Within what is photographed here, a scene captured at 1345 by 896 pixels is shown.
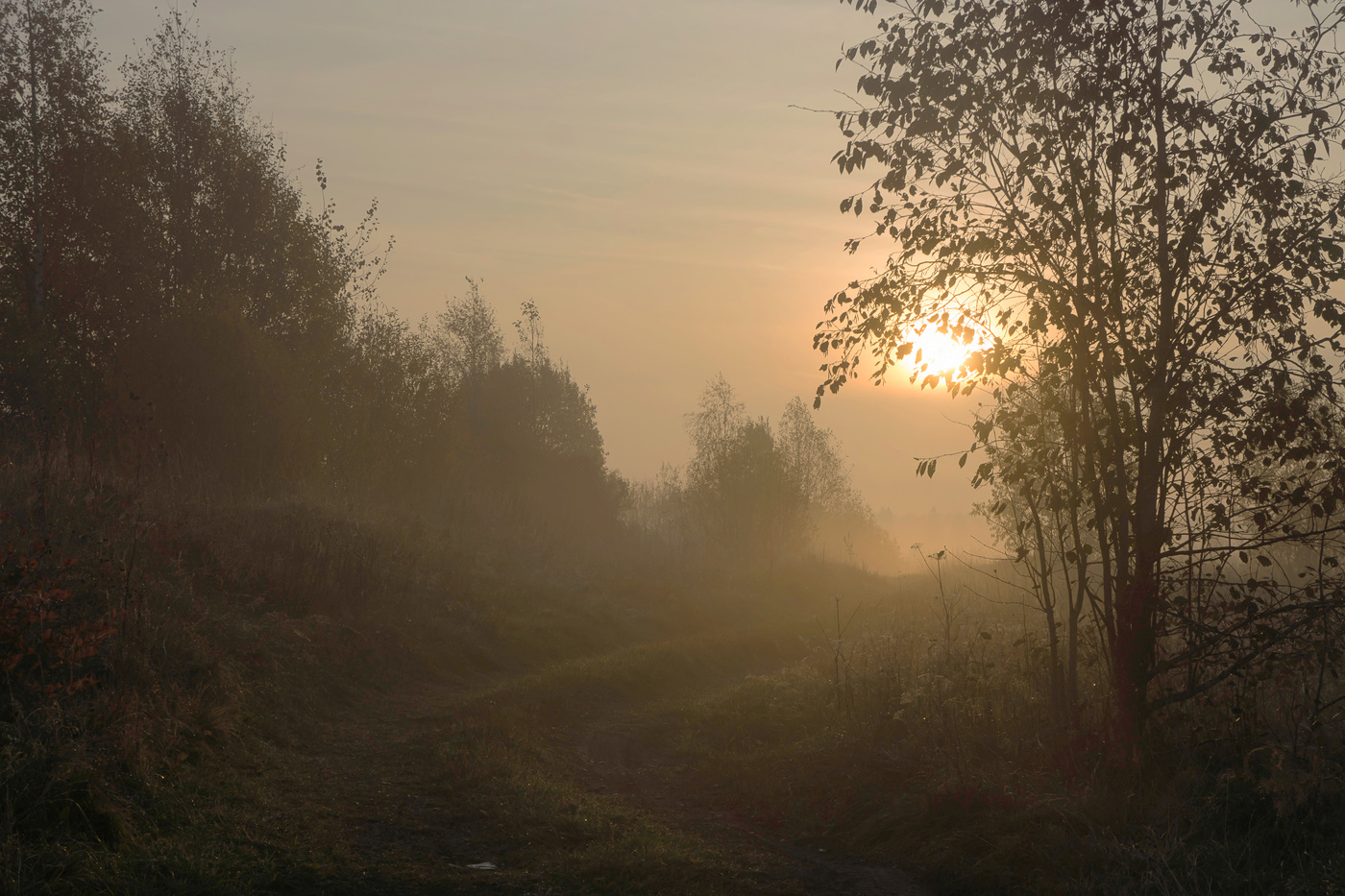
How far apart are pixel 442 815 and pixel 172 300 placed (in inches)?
869

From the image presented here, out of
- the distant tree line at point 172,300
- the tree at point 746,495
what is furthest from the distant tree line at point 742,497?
the distant tree line at point 172,300

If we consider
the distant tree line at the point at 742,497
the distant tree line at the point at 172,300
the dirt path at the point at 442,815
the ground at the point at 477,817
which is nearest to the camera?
the ground at the point at 477,817

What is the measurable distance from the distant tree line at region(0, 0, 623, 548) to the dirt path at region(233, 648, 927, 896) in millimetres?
8878

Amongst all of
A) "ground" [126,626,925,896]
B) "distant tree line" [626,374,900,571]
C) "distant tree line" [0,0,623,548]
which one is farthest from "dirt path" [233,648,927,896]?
"distant tree line" [626,374,900,571]

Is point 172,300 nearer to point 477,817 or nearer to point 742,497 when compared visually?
point 477,817

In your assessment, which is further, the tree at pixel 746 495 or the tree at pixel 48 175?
the tree at pixel 746 495

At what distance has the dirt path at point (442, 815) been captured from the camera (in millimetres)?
6777

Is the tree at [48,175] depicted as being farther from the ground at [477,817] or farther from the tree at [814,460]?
the tree at [814,460]

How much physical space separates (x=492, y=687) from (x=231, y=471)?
1161 cm

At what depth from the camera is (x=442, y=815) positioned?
817 centimetres

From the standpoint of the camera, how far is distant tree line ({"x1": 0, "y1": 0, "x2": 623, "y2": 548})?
19.6 metres

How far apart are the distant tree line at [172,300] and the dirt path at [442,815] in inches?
350

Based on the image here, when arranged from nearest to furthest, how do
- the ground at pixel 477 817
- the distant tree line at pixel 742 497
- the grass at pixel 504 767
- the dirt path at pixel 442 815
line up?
the grass at pixel 504 767 < the ground at pixel 477 817 < the dirt path at pixel 442 815 < the distant tree line at pixel 742 497

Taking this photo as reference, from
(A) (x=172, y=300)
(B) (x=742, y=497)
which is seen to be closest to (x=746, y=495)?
(B) (x=742, y=497)
